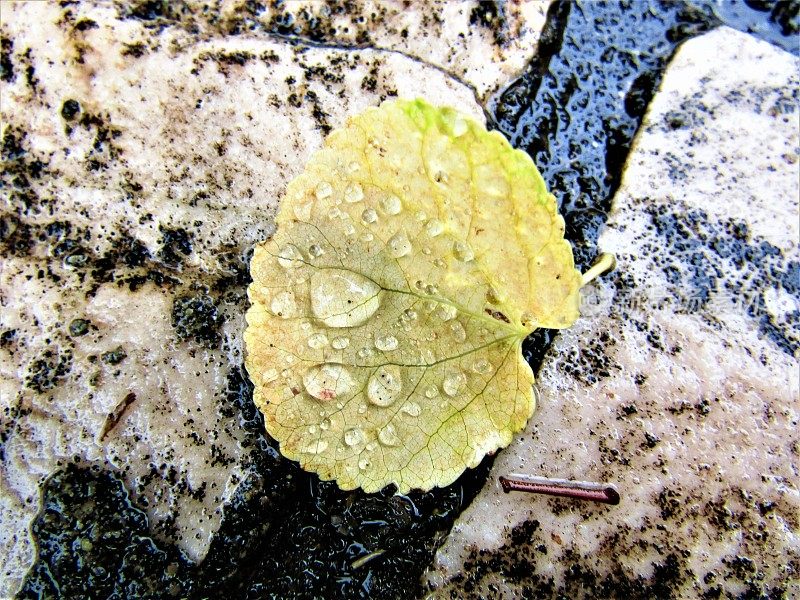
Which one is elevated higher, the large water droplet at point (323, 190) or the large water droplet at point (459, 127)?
the large water droplet at point (459, 127)

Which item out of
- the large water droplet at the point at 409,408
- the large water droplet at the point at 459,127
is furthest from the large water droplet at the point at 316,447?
the large water droplet at the point at 459,127

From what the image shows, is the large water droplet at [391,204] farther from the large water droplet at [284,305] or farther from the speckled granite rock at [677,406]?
the speckled granite rock at [677,406]

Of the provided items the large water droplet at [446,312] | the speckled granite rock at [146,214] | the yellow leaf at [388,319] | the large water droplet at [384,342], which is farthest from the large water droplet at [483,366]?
the speckled granite rock at [146,214]

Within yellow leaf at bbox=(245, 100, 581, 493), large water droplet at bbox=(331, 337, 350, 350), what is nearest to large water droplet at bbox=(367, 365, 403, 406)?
yellow leaf at bbox=(245, 100, 581, 493)

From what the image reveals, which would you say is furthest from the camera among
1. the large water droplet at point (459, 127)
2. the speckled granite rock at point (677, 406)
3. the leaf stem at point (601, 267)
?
the leaf stem at point (601, 267)

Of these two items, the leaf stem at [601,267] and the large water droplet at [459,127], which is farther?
the leaf stem at [601,267]

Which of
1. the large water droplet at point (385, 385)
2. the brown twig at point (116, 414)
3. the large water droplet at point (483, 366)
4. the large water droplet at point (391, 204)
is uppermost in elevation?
the large water droplet at point (391, 204)

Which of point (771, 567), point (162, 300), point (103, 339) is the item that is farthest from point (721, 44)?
point (103, 339)

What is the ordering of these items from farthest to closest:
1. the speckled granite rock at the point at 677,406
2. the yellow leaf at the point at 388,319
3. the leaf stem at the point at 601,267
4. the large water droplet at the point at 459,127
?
the leaf stem at the point at 601,267
the speckled granite rock at the point at 677,406
the yellow leaf at the point at 388,319
the large water droplet at the point at 459,127
